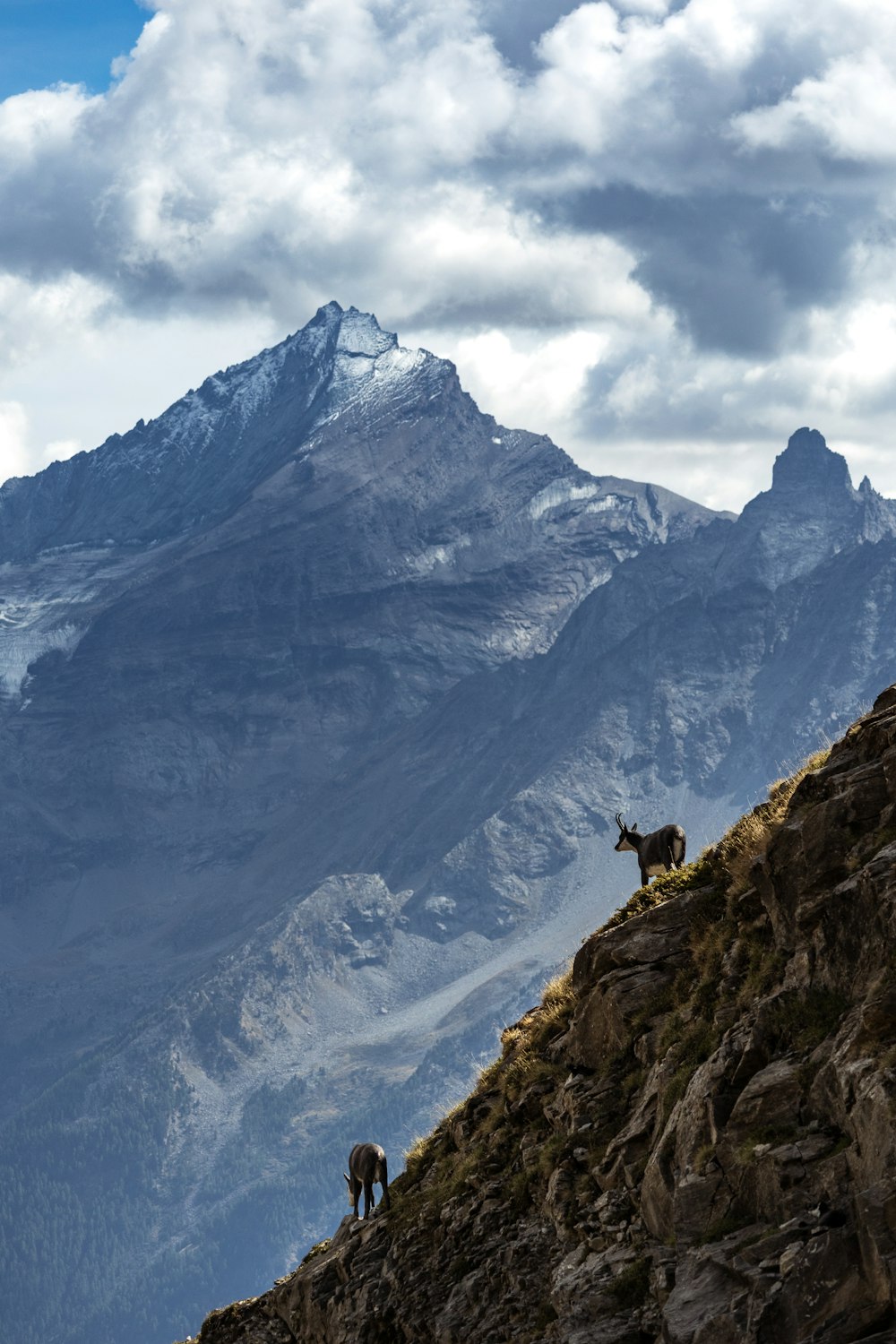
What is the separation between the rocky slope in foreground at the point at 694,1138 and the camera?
2164 centimetres

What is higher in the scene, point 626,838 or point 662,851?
point 626,838

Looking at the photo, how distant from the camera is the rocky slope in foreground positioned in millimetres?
21641

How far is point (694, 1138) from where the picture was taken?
25250mm

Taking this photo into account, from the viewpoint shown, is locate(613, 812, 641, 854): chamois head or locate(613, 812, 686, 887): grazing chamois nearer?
locate(613, 812, 686, 887): grazing chamois

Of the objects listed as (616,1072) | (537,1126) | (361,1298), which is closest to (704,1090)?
(616,1072)

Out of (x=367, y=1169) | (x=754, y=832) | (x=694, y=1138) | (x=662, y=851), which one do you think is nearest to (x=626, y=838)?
(x=662, y=851)

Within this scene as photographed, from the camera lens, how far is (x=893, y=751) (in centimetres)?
2698

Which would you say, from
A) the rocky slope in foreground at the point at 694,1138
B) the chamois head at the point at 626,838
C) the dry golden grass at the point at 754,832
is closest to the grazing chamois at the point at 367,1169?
the rocky slope in foreground at the point at 694,1138

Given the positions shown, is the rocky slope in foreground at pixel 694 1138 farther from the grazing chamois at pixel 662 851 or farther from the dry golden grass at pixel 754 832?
the grazing chamois at pixel 662 851

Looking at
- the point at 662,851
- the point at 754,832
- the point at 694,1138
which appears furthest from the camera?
the point at 662,851

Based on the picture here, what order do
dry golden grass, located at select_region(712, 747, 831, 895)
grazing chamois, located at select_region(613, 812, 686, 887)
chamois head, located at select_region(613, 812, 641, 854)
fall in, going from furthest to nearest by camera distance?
chamois head, located at select_region(613, 812, 641, 854) < grazing chamois, located at select_region(613, 812, 686, 887) < dry golden grass, located at select_region(712, 747, 831, 895)

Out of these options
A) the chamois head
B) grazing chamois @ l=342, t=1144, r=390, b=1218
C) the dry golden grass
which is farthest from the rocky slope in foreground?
the chamois head

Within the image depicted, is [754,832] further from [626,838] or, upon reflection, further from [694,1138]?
[626,838]

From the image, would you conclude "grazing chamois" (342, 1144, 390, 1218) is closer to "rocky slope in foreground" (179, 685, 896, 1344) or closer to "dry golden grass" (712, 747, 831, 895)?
"rocky slope in foreground" (179, 685, 896, 1344)
